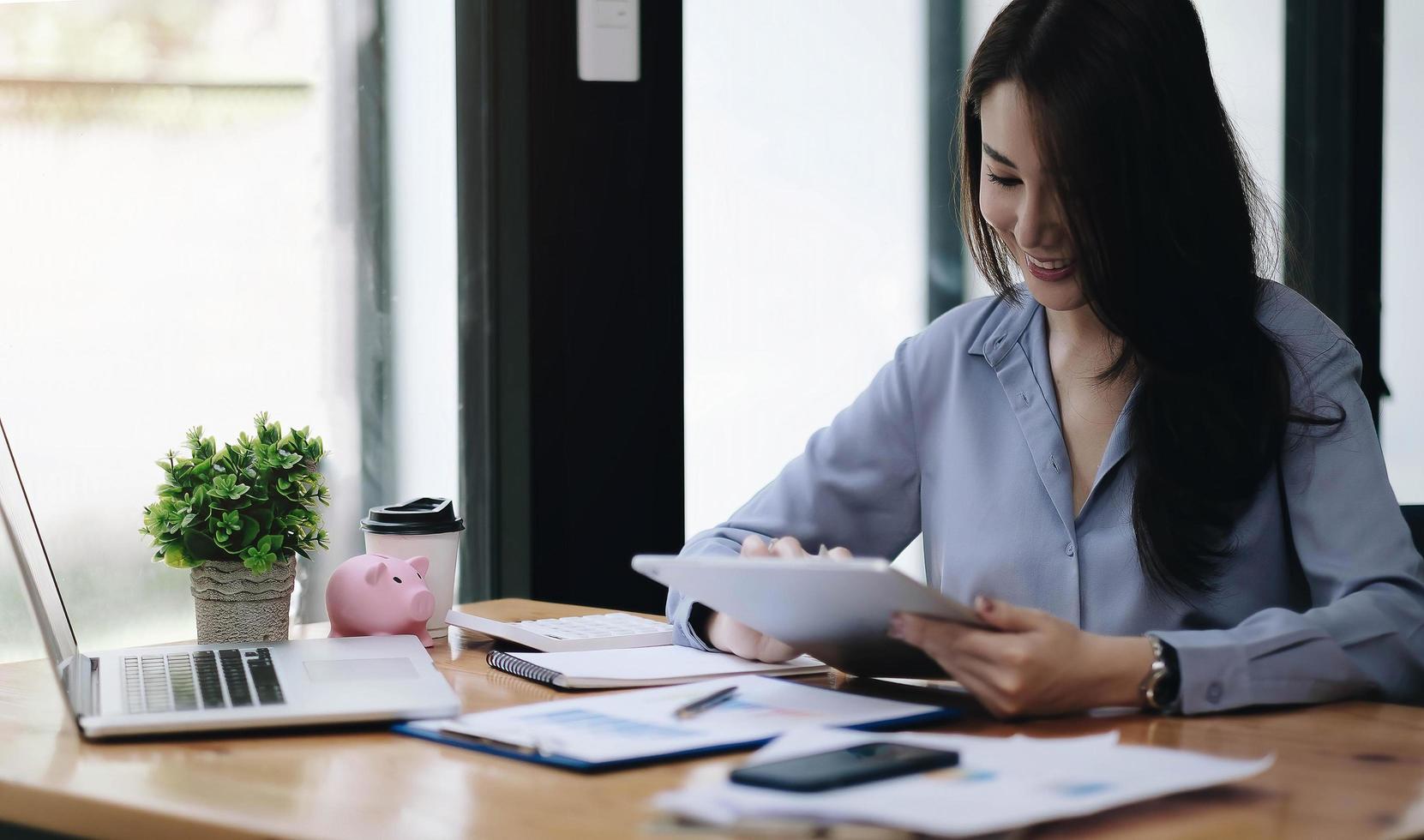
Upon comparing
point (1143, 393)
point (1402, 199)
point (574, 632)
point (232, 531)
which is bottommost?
point (574, 632)

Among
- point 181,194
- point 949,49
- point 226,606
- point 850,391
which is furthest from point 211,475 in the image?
point 949,49

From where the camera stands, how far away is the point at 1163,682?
3.49ft

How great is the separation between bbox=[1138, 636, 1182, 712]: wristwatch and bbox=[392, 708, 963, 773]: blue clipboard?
0.14 metres

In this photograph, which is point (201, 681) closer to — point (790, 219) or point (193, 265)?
point (193, 265)

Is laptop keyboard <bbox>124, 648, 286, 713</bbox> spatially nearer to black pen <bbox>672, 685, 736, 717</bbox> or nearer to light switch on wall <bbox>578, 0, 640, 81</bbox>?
black pen <bbox>672, 685, 736, 717</bbox>

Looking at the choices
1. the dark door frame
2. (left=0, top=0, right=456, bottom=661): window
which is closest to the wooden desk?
(left=0, top=0, right=456, bottom=661): window


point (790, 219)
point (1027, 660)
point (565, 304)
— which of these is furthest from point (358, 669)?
point (790, 219)

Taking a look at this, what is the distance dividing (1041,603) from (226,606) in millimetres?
805

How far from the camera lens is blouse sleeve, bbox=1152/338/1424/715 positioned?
108cm

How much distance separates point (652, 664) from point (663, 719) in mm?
266

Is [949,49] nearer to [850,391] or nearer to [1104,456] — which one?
[850,391]

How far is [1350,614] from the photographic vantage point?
116 centimetres

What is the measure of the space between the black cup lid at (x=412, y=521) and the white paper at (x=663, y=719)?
0.47 m

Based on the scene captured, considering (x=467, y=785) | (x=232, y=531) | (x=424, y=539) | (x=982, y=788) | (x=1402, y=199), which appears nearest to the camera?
(x=982, y=788)
